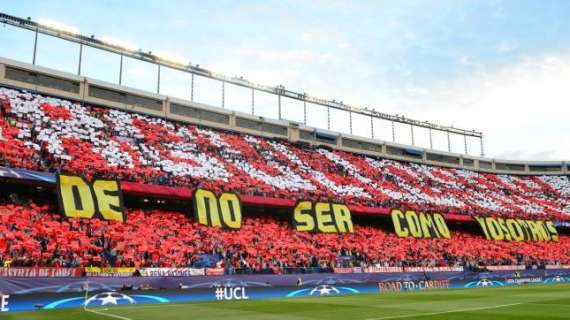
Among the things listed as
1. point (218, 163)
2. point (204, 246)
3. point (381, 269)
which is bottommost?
point (381, 269)

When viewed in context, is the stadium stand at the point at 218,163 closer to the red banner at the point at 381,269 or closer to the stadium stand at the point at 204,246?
the stadium stand at the point at 204,246

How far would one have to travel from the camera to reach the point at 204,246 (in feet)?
108

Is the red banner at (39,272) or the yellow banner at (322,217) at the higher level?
the yellow banner at (322,217)

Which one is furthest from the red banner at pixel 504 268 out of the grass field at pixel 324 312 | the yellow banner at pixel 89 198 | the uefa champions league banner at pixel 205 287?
the yellow banner at pixel 89 198

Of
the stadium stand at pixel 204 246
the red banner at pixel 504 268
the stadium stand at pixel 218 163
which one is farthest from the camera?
the red banner at pixel 504 268

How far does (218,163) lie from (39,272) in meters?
21.9

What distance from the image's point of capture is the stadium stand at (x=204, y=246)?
2670 cm

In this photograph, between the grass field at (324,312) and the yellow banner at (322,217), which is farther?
the yellow banner at (322,217)

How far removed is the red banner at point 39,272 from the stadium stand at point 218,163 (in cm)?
848

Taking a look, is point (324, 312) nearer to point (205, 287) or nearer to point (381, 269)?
point (205, 287)

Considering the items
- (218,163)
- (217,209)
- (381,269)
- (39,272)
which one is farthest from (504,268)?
(39,272)

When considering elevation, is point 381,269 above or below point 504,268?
above

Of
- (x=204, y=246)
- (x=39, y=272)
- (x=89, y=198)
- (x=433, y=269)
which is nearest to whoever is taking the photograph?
(x=39, y=272)

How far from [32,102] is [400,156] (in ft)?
153
